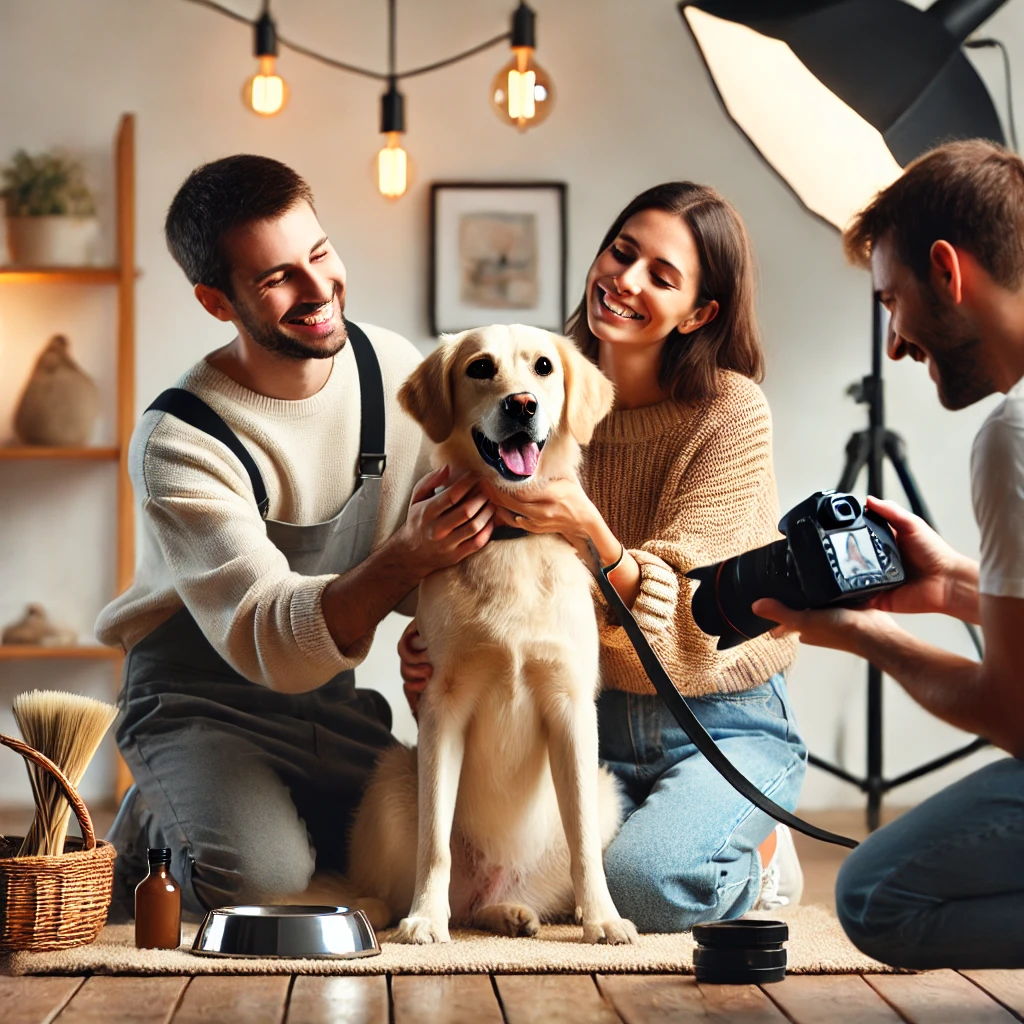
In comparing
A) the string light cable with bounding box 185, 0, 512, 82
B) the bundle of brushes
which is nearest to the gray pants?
the bundle of brushes

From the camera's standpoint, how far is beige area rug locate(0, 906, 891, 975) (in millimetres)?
1601

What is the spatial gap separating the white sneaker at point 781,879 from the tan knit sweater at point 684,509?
0.31m

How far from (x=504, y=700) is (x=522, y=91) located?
1.71 metres

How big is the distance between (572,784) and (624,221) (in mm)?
921

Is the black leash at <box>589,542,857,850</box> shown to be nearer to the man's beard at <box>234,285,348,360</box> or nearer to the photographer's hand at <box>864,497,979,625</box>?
the photographer's hand at <box>864,497,979,625</box>

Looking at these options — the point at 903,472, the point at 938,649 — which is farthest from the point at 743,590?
the point at 903,472

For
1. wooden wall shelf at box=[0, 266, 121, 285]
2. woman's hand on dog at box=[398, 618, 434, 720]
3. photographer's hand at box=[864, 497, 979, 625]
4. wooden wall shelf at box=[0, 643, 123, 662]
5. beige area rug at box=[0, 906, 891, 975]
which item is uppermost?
Result: wooden wall shelf at box=[0, 266, 121, 285]

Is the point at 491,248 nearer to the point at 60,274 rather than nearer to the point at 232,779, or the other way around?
the point at 60,274

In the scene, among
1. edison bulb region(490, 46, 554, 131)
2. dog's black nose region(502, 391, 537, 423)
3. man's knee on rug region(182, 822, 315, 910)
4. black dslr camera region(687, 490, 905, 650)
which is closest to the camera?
black dslr camera region(687, 490, 905, 650)

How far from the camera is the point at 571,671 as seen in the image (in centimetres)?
177

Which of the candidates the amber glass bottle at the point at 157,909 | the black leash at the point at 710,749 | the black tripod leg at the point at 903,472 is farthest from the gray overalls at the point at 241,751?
the black tripod leg at the point at 903,472

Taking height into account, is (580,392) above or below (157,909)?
above

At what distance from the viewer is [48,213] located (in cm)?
334

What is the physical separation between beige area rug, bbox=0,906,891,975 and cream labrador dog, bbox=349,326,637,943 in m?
0.05
